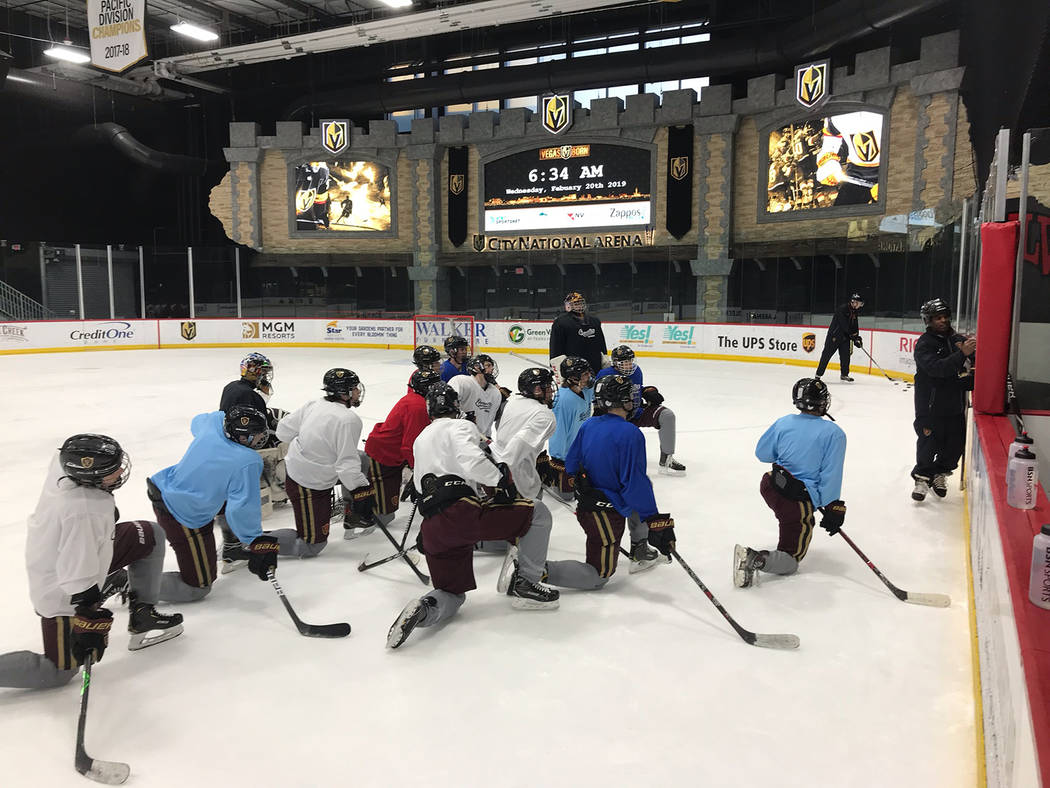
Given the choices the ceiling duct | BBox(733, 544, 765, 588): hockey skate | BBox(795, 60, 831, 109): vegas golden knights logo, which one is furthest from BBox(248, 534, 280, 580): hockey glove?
BBox(795, 60, 831, 109): vegas golden knights logo

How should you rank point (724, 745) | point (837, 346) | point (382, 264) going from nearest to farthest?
point (724, 745) < point (837, 346) < point (382, 264)

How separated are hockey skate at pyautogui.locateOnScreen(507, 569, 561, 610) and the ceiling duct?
16.5 m

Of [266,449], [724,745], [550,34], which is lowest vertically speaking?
[724,745]

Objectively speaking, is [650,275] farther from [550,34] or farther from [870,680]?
[870,680]

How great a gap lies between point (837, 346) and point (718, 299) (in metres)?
8.46

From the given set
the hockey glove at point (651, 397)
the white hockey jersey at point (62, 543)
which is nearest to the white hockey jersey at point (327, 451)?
the white hockey jersey at point (62, 543)

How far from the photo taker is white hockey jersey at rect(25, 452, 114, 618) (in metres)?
2.98

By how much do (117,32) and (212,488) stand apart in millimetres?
10431

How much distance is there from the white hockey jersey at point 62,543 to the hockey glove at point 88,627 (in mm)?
43

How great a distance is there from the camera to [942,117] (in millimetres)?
17453

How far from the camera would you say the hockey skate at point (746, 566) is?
427cm

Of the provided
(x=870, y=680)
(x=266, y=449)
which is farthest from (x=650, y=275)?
(x=870, y=680)

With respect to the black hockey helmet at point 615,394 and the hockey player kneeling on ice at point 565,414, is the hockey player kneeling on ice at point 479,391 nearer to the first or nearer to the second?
the hockey player kneeling on ice at point 565,414

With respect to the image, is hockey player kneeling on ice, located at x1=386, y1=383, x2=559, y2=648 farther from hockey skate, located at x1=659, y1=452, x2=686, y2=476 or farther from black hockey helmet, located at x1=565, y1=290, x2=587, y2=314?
black hockey helmet, located at x1=565, y1=290, x2=587, y2=314
